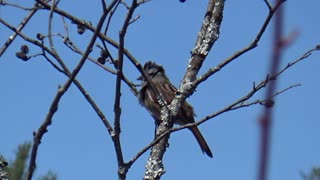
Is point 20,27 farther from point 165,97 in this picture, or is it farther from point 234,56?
point 165,97

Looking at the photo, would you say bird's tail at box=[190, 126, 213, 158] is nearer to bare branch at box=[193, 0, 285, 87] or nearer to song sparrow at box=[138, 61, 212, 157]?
song sparrow at box=[138, 61, 212, 157]

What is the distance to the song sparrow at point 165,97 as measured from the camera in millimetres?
4820

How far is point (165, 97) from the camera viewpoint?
4.55 meters

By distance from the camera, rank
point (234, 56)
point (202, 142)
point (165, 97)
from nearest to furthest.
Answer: point (234, 56) → point (165, 97) → point (202, 142)

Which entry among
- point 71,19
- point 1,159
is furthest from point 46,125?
point 71,19

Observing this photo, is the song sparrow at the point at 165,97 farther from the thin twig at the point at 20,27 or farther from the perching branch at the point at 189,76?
the thin twig at the point at 20,27

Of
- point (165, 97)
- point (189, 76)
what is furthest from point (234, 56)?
point (165, 97)

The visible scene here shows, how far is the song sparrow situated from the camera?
4.82m

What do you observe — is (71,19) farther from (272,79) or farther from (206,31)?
(272,79)

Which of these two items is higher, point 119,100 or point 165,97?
point 165,97

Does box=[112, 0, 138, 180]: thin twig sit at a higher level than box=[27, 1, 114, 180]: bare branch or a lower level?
higher

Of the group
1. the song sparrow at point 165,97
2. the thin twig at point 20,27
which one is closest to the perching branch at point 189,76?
the thin twig at point 20,27

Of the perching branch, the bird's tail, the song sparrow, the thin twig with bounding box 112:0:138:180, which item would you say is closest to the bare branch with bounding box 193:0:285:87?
the perching branch

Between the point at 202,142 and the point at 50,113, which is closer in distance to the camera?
the point at 50,113
